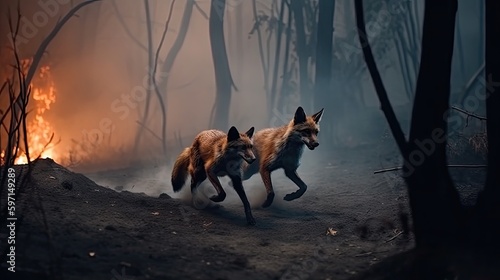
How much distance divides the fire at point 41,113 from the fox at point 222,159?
6.92 metres

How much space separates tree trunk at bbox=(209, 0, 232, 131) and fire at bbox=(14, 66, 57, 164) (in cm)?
494

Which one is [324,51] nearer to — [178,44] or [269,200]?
[178,44]

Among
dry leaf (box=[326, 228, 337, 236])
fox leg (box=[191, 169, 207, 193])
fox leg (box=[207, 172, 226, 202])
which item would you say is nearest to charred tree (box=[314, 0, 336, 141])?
fox leg (box=[191, 169, 207, 193])

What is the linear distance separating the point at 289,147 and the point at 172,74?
1103 centimetres

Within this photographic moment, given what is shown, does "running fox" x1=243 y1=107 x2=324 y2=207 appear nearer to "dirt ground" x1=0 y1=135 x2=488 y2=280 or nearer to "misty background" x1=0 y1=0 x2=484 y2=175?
"dirt ground" x1=0 y1=135 x2=488 y2=280

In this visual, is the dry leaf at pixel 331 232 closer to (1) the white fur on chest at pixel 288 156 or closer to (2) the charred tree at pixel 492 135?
(1) the white fur on chest at pixel 288 156

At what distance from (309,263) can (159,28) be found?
1412 centimetres

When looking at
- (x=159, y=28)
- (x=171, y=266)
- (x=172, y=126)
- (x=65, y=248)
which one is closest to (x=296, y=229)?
(x=171, y=266)

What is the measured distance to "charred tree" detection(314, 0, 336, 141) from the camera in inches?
539

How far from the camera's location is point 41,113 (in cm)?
Answer: 1337

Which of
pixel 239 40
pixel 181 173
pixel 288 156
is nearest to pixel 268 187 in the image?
pixel 288 156

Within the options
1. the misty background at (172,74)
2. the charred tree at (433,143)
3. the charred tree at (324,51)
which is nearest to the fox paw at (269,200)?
the charred tree at (433,143)

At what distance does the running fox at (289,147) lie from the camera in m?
7.14

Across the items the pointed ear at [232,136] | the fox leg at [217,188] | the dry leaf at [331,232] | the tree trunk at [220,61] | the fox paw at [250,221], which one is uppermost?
the tree trunk at [220,61]
